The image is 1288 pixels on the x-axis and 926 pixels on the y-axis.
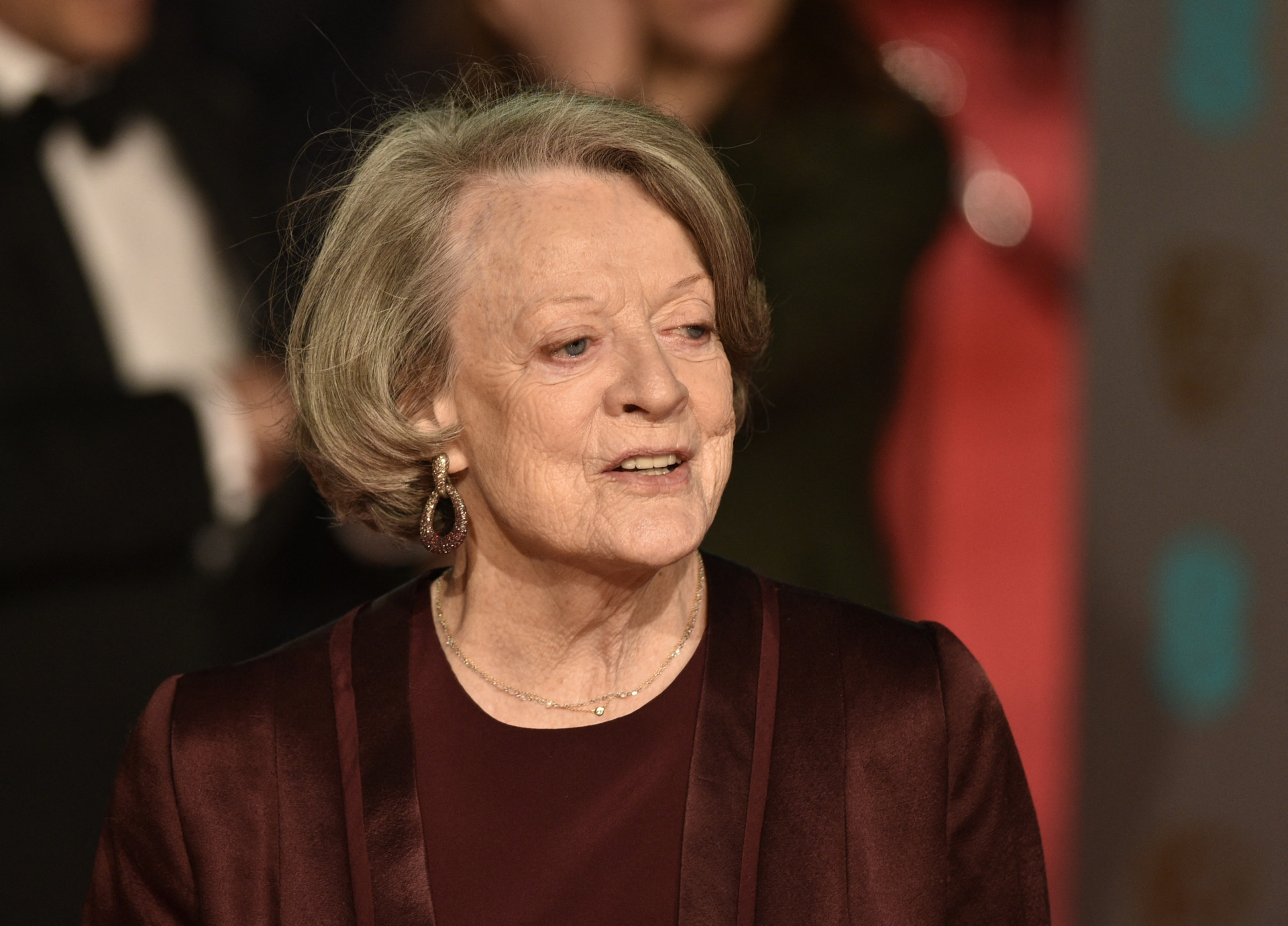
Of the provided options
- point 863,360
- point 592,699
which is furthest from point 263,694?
point 863,360

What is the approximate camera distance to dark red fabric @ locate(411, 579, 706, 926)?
1570mm

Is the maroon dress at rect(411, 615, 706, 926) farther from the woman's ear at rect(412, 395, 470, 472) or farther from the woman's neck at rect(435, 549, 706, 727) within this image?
the woman's ear at rect(412, 395, 470, 472)

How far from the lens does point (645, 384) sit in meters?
1.52

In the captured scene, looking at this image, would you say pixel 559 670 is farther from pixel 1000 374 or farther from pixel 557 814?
pixel 1000 374

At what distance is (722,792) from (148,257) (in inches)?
78.3

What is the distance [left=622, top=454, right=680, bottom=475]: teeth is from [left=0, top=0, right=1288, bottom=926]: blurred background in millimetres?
1529

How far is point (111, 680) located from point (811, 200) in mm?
1950

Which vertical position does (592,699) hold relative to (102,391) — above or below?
below

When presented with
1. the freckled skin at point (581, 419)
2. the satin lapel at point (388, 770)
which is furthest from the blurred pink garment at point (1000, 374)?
the satin lapel at point (388, 770)

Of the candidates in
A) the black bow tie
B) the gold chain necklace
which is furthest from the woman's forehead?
the black bow tie

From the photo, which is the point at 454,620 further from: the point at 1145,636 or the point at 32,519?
A: the point at 1145,636

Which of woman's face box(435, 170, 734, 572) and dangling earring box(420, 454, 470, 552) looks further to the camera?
dangling earring box(420, 454, 470, 552)

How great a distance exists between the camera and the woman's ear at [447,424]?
1697 millimetres

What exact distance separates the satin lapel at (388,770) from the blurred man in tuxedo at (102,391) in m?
1.35
